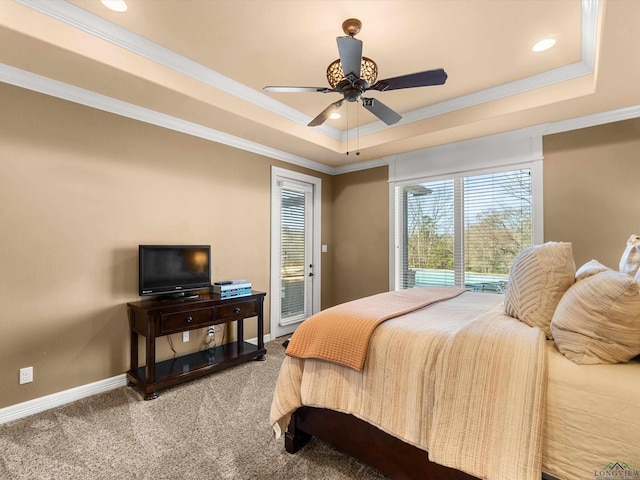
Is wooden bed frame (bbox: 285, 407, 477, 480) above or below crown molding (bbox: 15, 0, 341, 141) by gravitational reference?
below

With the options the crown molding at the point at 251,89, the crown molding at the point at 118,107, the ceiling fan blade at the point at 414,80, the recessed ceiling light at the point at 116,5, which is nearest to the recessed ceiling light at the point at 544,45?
the crown molding at the point at 251,89

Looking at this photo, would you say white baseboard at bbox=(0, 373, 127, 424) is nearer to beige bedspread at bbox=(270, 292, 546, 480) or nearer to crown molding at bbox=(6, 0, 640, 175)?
beige bedspread at bbox=(270, 292, 546, 480)

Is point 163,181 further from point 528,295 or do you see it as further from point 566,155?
point 566,155

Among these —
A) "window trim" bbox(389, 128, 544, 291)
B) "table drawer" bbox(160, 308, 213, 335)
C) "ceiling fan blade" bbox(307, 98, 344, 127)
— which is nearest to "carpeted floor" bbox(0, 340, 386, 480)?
"table drawer" bbox(160, 308, 213, 335)

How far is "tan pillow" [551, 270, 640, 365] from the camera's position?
117 cm

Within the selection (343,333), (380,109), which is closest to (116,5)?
(380,109)

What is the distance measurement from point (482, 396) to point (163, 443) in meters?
1.94

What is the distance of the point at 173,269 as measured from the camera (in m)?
3.00

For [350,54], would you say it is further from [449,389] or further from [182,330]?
[182,330]

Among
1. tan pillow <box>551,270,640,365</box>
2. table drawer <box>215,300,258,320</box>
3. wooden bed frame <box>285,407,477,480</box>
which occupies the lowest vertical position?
wooden bed frame <box>285,407,477,480</box>

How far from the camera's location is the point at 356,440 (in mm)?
1701

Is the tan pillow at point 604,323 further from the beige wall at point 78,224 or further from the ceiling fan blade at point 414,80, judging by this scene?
the beige wall at point 78,224

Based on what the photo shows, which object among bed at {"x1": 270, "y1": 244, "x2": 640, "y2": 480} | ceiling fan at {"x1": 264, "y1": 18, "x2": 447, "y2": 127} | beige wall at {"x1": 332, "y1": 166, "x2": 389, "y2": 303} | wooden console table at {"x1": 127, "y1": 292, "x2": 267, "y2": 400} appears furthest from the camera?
beige wall at {"x1": 332, "y1": 166, "x2": 389, "y2": 303}

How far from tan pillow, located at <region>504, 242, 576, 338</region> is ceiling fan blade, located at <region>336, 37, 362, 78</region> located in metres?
1.51
